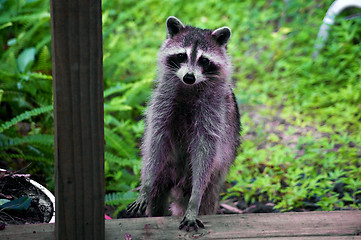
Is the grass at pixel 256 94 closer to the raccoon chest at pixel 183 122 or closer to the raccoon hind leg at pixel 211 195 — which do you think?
the raccoon hind leg at pixel 211 195

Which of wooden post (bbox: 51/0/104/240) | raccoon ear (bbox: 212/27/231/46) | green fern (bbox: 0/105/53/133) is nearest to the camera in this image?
wooden post (bbox: 51/0/104/240)

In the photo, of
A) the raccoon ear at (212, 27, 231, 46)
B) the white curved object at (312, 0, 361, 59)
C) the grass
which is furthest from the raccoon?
the white curved object at (312, 0, 361, 59)

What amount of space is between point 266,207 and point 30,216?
2374 millimetres

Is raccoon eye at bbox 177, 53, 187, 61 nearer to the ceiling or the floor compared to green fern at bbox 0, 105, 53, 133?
nearer to the ceiling

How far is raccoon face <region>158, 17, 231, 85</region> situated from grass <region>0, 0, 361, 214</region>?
1385 mm

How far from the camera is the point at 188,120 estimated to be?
3.02m

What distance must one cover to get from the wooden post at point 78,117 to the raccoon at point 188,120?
2.84ft

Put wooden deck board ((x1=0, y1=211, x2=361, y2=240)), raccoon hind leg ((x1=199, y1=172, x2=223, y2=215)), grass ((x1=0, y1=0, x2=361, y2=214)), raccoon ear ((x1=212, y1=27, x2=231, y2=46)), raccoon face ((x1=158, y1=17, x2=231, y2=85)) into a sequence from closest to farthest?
wooden deck board ((x1=0, y1=211, x2=361, y2=240)) < raccoon face ((x1=158, y1=17, x2=231, y2=85)) < raccoon ear ((x1=212, y1=27, x2=231, y2=46)) < raccoon hind leg ((x1=199, y1=172, x2=223, y2=215)) < grass ((x1=0, y1=0, x2=361, y2=214))

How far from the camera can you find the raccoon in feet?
9.77

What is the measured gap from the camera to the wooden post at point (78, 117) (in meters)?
1.90

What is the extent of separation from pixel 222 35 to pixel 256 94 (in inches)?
139

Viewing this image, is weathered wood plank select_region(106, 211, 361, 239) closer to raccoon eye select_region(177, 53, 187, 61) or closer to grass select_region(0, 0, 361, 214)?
raccoon eye select_region(177, 53, 187, 61)

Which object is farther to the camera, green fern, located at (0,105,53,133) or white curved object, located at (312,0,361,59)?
white curved object, located at (312,0,361,59)

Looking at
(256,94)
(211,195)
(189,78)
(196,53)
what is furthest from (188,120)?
(256,94)
